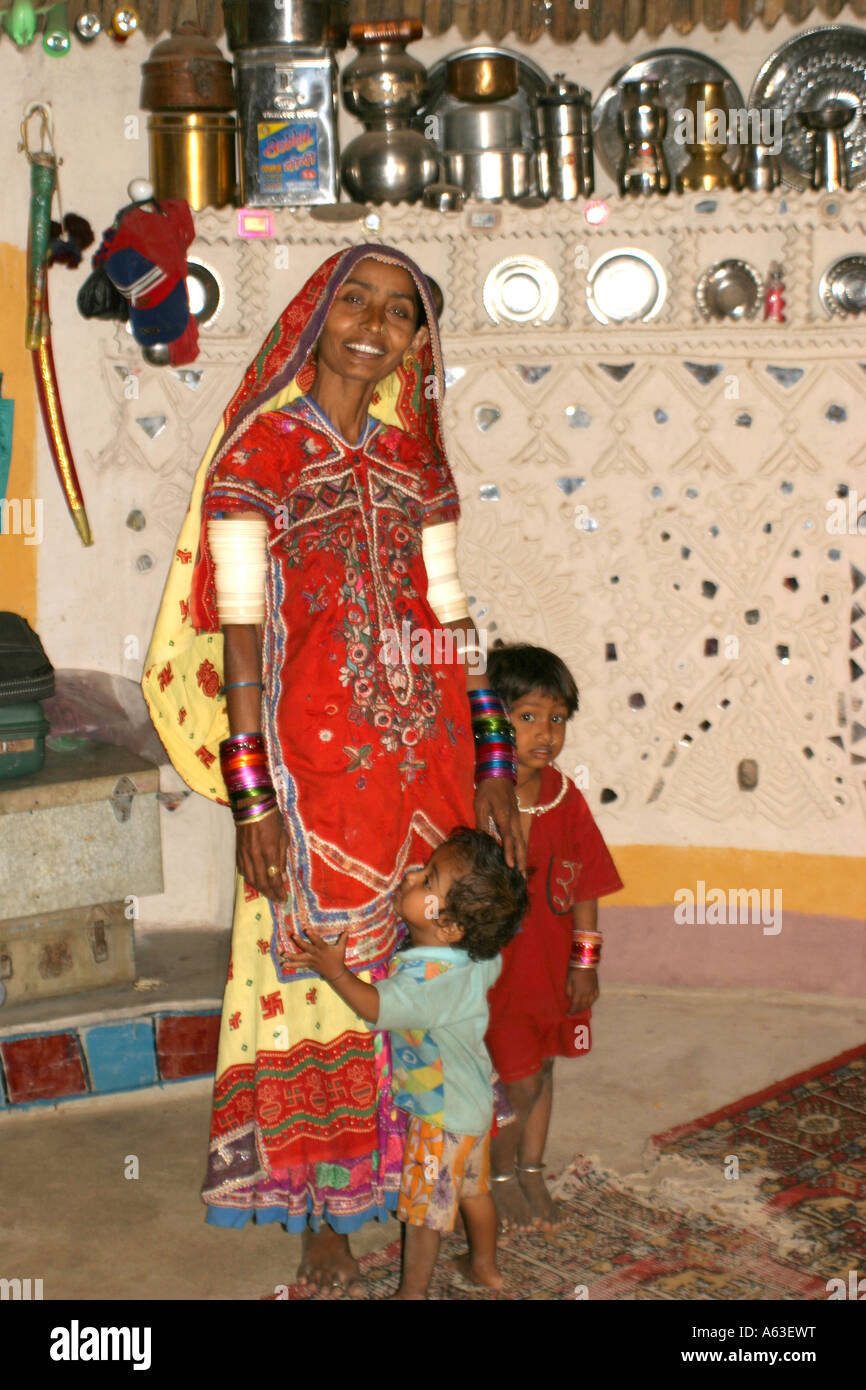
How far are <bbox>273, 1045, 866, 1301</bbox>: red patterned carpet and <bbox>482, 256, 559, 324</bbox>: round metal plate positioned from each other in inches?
83.8

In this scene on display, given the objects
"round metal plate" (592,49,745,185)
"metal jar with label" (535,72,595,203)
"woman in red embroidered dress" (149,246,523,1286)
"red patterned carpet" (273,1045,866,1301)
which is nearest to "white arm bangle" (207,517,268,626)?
"woman in red embroidered dress" (149,246,523,1286)

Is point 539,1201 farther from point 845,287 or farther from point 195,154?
point 195,154

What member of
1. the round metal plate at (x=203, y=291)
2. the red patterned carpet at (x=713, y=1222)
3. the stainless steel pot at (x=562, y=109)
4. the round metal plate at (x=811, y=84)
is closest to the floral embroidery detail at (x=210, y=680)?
the red patterned carpet at (x=713, y=1222)

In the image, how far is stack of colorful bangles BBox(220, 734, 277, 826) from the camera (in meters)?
2.49

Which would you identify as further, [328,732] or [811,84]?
[811,84]

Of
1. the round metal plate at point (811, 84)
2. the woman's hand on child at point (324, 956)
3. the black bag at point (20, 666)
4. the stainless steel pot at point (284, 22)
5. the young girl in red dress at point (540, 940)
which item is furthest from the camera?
the round metal plate at point (811, 84)

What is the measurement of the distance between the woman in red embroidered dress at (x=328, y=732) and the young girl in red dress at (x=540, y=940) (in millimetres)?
258

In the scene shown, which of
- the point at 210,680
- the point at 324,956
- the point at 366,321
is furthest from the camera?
the point at 210,680

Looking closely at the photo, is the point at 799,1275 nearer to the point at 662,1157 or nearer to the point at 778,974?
the point at 662,1157

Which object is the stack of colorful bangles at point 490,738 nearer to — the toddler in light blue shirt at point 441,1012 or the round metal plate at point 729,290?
the toddler in light blue shirt at point 441,1012

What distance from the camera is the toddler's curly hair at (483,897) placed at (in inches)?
99.4

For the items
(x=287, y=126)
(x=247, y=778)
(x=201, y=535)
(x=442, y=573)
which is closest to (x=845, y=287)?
(x=287, y=126)

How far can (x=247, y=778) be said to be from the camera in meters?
2.49

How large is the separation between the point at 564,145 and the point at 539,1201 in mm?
2731
